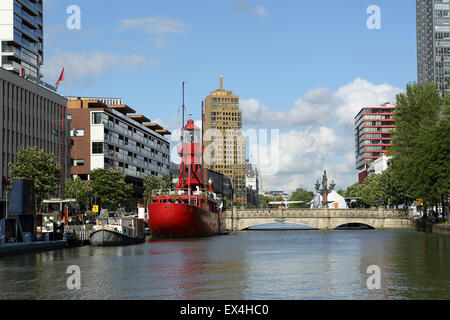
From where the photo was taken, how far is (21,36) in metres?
146

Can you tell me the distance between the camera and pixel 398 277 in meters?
42.5

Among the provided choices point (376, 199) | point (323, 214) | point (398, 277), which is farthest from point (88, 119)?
point (398, 277)

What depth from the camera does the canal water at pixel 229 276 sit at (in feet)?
117

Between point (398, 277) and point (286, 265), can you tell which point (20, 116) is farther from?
point (398, 277)

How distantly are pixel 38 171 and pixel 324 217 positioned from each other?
3613 inches

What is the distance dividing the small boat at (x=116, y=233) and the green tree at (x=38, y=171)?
421 inches

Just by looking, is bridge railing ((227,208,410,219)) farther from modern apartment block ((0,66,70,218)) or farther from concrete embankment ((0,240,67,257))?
concrete embankment ((0,240,67,257))

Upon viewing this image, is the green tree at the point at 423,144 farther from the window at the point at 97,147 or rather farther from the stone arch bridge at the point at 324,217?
the window at the point at 97,147

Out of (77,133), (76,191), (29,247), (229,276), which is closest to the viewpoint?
(229,276)

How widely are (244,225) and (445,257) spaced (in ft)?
375
